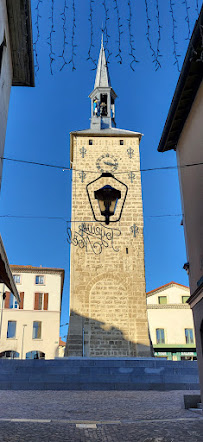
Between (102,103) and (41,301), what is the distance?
628 inches

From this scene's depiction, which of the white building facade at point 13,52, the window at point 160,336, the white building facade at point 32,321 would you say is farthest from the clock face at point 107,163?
the window at point 160,336

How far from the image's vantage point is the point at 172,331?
30.6 m

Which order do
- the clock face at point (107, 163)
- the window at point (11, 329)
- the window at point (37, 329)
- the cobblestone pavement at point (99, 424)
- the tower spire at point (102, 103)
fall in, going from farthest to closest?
the window at point (37, 329), the window at point (11, 329), the tower spire at point (102, 103), the clock face at point (107, 163), the cobblestone pavement at point (99, 424)

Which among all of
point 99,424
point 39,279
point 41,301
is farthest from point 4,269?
point 39,279

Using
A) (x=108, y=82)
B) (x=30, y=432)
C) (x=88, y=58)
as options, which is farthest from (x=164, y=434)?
(x=108, y=82)

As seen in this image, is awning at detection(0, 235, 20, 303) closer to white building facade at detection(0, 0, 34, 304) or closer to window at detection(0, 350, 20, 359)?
white building facade at detection(0, 0, 34, 304)

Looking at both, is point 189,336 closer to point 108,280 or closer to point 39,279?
point 39,279

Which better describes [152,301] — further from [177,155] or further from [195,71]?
[195,71]

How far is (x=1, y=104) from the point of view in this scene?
7.00m

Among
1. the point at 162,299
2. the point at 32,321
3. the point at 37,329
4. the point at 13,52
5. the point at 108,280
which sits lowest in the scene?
the point at 37,329

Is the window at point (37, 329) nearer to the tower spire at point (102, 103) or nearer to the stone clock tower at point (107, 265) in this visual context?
the stone clock tower at point (107, 265)

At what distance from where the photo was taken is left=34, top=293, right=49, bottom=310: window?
3033cm

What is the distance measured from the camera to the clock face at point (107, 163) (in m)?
20.9

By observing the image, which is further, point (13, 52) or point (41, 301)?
point (41, 301)
